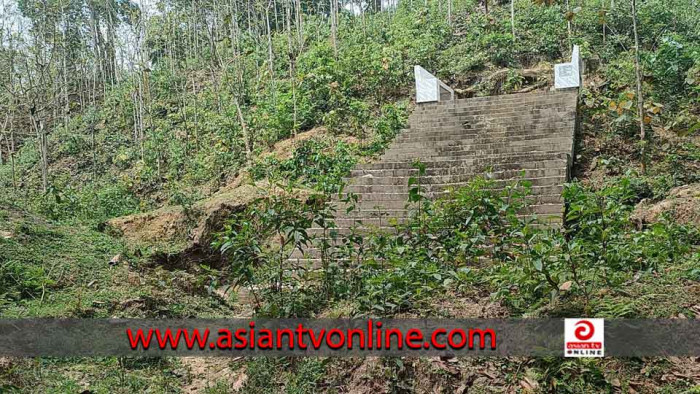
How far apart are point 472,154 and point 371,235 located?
14.3ft

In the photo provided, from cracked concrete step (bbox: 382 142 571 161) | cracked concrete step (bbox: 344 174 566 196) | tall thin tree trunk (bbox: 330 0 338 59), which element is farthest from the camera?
tall thin tree trunk (bbox: 330 0 338 59)

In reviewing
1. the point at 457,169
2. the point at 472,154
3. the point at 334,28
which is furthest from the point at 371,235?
the point at 334,28

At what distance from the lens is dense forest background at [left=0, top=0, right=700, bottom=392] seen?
11.4 feet

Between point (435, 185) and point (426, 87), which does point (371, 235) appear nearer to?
point (435, 185)

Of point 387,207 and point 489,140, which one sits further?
point 489,140

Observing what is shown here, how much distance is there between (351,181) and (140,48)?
17.2 m

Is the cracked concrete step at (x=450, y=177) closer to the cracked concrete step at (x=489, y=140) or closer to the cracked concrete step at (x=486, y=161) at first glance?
the cracked concrete step at (x=486, y=161)

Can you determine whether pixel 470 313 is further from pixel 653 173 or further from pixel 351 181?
pixel 653 173

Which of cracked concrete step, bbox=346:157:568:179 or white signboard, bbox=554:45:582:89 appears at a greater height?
white signboard, bbox=554:45:582:89

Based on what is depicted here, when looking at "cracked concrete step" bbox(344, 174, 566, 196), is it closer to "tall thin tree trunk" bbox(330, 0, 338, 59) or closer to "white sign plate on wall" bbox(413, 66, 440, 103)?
"white sign plate on wall" bbox(413, 66, 440, 103)

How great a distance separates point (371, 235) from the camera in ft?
15.1

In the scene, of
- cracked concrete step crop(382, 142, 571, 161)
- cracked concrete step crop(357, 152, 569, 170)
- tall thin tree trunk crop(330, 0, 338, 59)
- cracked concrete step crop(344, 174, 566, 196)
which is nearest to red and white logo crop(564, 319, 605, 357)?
cracked concrete step crop(344, 174, 566, 196)

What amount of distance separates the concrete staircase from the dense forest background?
44 cm

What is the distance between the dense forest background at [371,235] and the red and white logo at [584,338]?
0.24 ft
